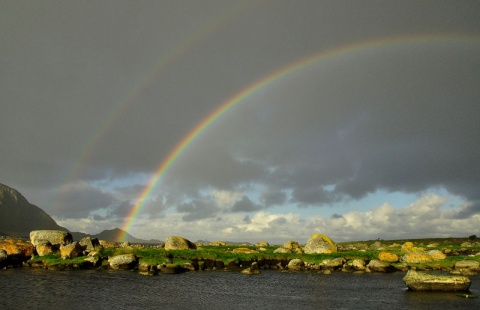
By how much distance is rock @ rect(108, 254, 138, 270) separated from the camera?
72312 mm

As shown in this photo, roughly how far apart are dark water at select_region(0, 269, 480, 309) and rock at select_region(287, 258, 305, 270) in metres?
12.9

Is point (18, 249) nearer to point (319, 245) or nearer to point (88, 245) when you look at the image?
point (88, 245)

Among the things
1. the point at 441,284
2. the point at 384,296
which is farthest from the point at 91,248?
the point at 441,284

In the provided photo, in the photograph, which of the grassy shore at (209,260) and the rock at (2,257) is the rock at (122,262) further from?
the rock at (2,257)

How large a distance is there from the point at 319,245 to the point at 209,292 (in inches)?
2077

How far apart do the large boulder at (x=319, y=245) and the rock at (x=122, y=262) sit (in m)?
44.3

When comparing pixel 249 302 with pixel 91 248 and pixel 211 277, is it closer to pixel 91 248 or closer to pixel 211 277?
pixel 211 277

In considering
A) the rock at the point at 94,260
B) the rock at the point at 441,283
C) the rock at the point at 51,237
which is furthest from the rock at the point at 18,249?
the rock at the point at 441,283

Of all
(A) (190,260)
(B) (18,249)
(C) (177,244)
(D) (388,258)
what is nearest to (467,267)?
(D) (388,258)

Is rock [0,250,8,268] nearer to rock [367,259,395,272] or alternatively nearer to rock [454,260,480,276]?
rock [367,259,395,272]

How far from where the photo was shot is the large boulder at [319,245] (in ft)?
309

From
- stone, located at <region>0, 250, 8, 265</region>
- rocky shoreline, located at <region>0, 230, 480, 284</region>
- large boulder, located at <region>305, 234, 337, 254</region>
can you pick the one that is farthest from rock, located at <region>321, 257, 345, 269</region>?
stone, located at <region>0, 250, 8, 265</region>

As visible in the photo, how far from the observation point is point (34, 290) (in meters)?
47.0

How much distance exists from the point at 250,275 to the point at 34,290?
3525cm
